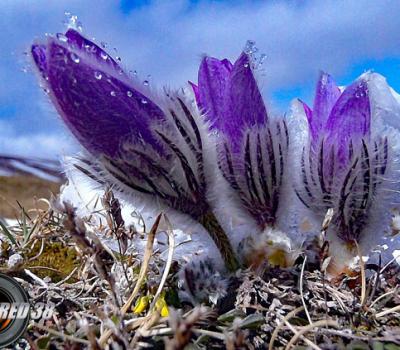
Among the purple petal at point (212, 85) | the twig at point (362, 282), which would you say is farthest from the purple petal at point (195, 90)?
the twig at point (362, 282)

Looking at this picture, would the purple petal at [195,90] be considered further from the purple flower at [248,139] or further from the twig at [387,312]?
the twig at [387,312]

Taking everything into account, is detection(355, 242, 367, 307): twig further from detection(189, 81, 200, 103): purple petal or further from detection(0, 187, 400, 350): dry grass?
detection(189, 81, 200, 103): purple petal

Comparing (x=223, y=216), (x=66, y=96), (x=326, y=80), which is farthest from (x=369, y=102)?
(x=66, y=96)

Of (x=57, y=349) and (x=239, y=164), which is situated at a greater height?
(x=239, y=164)

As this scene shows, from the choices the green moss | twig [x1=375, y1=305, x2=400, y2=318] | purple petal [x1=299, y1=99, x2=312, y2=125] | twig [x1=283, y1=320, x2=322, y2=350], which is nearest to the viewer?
twig [x1=283, y1=320, x2=322, y2=350]

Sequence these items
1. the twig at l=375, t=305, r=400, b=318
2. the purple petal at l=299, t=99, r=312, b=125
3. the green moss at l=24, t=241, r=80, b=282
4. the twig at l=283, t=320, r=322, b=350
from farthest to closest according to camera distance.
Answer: the green moss at l=24, t=241, r=80, b=282, the purple petal at l=299, t=99, r=312, b=125, the twig at l=375, t=305, r=400, b=318, the twig at l=283, t=320, r=322, b=350

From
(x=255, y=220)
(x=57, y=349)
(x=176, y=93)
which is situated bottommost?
(x=57, y=349)

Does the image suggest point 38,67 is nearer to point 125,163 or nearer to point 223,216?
point 125,163

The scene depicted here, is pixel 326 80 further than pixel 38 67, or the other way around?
pixel 326 80

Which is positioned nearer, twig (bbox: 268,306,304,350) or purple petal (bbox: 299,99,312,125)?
twig (bbox: 268,306,304,350)

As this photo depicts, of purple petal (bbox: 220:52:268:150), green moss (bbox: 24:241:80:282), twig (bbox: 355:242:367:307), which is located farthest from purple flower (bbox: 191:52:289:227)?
green moss (bbox: 24:241:80:282)
